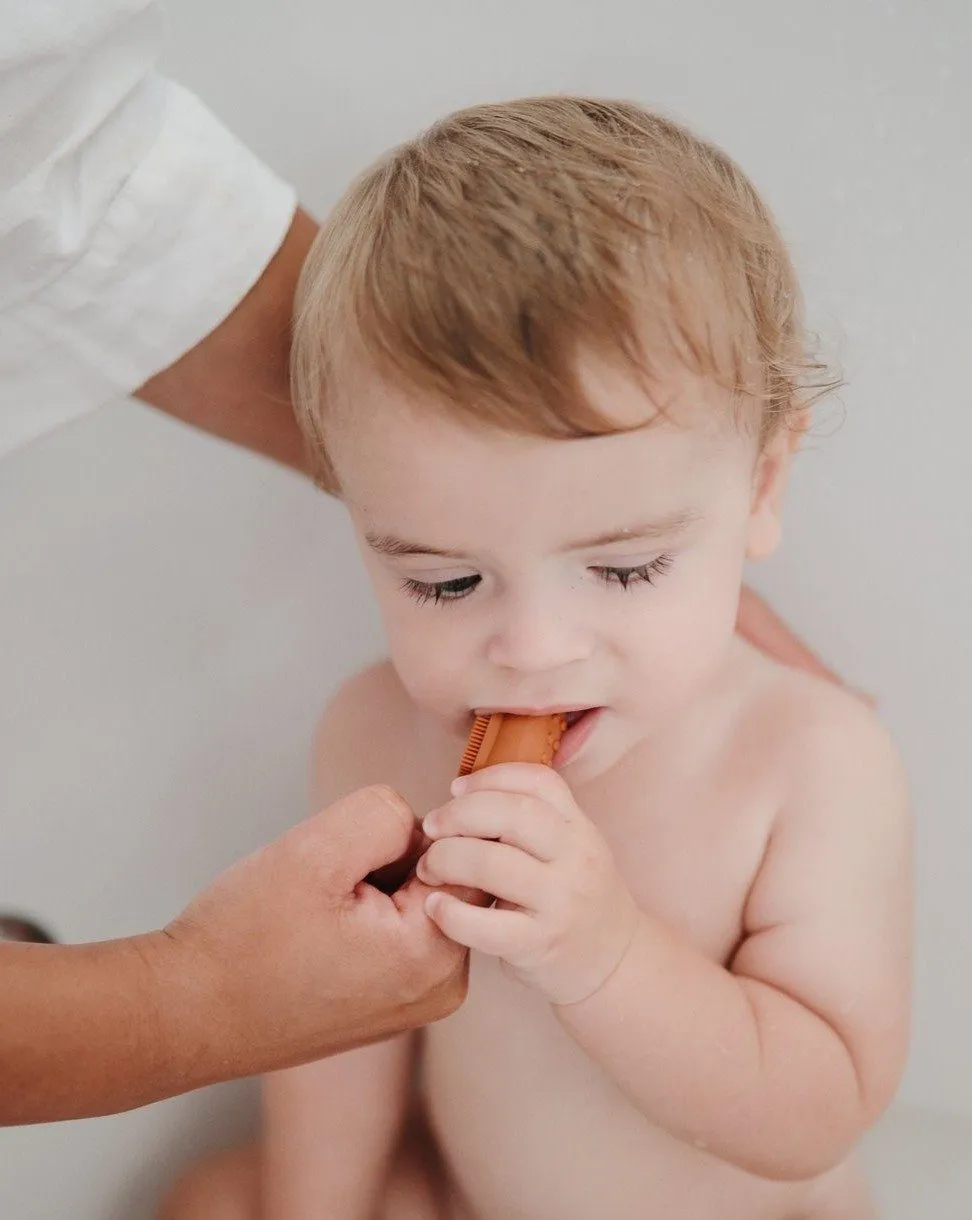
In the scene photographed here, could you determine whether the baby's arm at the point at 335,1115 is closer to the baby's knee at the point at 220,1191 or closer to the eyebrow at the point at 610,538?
the baby's knee at the point at 220,1191

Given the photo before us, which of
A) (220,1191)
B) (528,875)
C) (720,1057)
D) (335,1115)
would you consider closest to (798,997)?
(720,1057)

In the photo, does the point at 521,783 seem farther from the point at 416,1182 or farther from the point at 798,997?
the point at 416,1182

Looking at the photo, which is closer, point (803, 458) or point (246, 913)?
point (246, 913)

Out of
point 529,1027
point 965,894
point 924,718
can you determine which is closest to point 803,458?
point 924,718

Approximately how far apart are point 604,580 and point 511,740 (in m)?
0.09

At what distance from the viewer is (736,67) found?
3.17 ft

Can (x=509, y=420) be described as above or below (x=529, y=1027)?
above

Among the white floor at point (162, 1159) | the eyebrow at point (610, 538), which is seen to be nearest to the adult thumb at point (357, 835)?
the eyebrow at point (610, 538)

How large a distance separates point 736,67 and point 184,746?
0.72 meters

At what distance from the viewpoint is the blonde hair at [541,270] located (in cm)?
52

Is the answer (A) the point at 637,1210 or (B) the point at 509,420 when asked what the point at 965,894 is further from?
(B) the point at 509,420

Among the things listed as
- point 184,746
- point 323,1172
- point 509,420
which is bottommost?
point 323,1172

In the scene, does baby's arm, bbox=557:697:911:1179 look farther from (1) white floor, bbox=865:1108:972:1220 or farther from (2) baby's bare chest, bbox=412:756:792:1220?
(1) white floor, bbox=865:1108:972:1220

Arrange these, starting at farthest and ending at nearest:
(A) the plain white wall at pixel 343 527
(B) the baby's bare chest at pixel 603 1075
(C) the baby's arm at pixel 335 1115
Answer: (A) the plain white wall at pixel 343 527
(C) the baby's arm at pixel 335 1115
(B) the baby's bare chest at pixel 603 1075
